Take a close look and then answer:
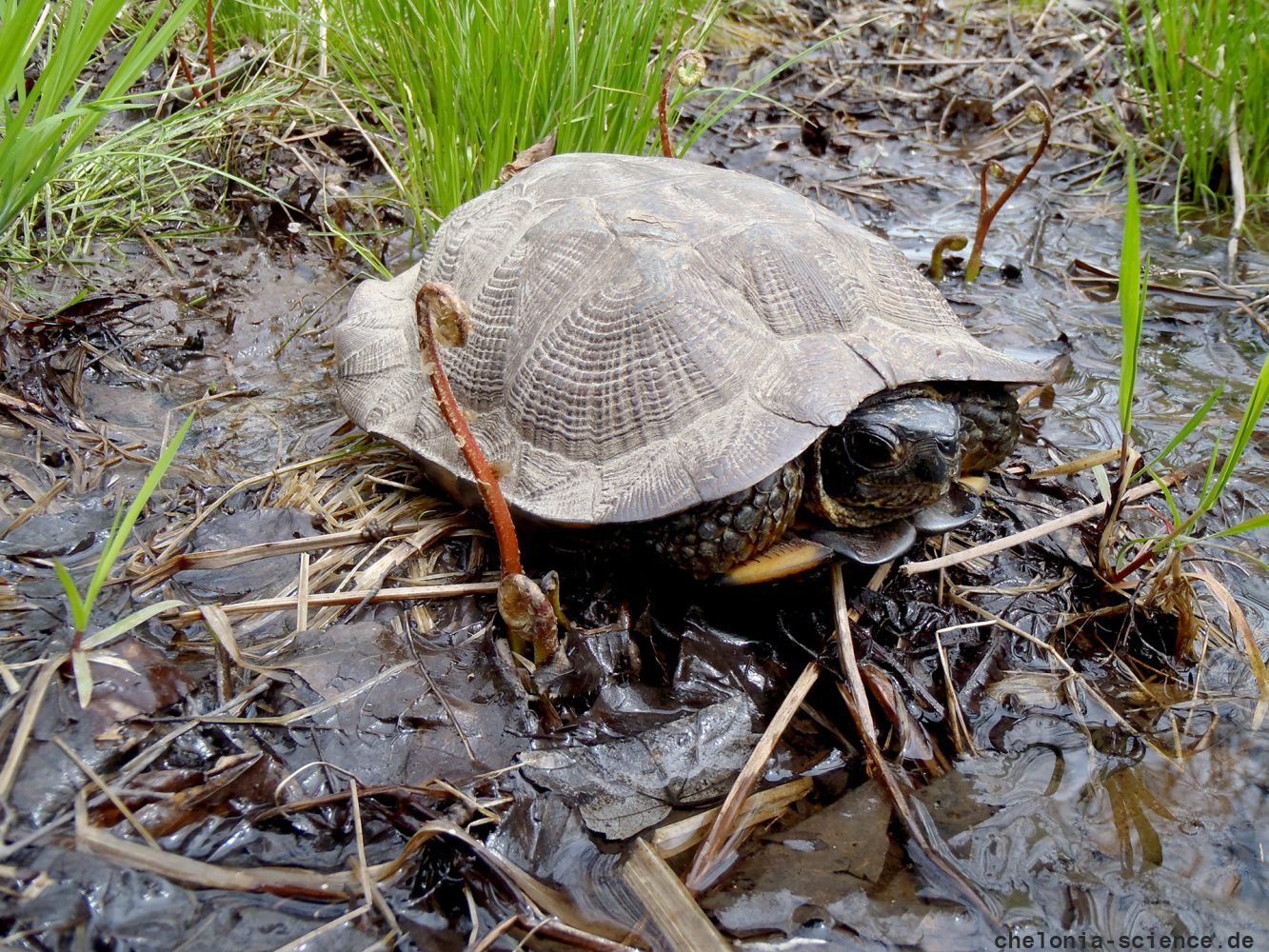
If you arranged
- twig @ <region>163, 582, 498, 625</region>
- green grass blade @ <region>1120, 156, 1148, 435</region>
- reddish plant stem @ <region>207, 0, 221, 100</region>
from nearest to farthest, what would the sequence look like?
green grass blade @ <region>1120, 156, 1148, 435</region> < twig @ <region>163, 582, 498, 625</region> < reddish plant stem @ <region>207, 0, 221, 100</region>

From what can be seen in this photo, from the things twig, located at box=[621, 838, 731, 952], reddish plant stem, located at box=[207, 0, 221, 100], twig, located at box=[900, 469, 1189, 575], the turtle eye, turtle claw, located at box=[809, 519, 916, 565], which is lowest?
twig, located at box=[621, 838, 731, 952]

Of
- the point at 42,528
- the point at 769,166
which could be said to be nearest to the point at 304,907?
the point at 42,528

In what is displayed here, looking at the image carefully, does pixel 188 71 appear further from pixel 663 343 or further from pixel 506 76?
pixel 663 343

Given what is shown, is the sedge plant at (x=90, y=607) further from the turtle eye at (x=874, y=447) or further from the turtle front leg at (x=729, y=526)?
the turtle eye at (x=874, y=447)

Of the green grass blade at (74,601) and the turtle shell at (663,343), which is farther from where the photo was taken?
the turtle shell at (663,343)

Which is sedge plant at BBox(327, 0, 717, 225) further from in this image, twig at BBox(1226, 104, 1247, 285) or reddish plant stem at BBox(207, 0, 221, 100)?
twig at BBox(1226, 104, 1247, 285)

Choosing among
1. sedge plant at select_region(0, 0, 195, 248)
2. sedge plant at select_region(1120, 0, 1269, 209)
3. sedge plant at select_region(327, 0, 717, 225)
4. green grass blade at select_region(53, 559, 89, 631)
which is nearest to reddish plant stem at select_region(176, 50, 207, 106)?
sedge plant at select_region(327, 0, 717, 225)

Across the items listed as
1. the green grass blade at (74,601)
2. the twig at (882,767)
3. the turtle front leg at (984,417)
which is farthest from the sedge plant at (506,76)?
the green grass blade at (74,601)
